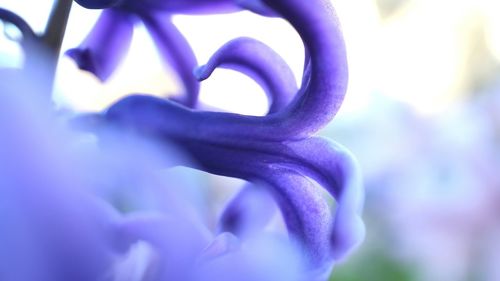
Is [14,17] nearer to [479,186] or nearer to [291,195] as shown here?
[291,195]

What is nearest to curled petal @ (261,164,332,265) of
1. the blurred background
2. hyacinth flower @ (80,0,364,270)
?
hyacinth flower @ (80,0,364,270)

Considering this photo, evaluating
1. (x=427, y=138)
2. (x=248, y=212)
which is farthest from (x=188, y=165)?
(x=427, y=138)

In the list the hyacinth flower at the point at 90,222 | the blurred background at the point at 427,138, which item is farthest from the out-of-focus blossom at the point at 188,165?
the blurred background at the point at 427,138

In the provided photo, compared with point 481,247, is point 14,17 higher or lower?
lower

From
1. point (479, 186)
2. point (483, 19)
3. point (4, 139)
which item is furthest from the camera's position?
point (483, 19)

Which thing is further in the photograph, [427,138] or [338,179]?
[427,138]

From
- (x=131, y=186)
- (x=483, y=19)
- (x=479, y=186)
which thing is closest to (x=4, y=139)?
(x=131, y=186)

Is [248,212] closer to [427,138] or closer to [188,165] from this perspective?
[188,165]
